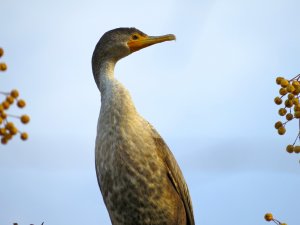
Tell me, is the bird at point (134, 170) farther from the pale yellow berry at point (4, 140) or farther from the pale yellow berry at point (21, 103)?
the pale yellow berry at point (4, 140)

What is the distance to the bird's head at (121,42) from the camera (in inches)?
230

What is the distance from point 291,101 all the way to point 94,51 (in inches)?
116

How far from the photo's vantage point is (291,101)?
341cm

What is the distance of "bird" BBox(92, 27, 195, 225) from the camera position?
16.5 feet

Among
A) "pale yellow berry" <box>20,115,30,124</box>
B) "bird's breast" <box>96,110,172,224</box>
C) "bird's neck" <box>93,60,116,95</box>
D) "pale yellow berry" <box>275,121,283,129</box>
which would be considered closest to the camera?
"pale yellow berry" <box>20,115,30,124</box>

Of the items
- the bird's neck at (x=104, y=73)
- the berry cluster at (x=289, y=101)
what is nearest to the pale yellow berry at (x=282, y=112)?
the berry cluster at (x=289, y=101)

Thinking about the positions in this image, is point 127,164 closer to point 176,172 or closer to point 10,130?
point 176,172

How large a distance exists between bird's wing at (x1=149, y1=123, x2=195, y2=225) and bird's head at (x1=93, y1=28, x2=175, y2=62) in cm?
89

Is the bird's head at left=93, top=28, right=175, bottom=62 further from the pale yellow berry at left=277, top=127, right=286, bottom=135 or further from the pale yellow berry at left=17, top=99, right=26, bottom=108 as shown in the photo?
the pale yellow berry at left=17, top=99, right=26, bottom=108

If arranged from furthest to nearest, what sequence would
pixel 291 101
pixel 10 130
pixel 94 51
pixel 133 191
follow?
pixel 94 51 < pixel 133 191 < pixel 291 101 < pixel 10 130

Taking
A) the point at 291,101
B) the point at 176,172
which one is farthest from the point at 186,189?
the point at 291,101

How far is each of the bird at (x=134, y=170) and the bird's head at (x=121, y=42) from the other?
46cm

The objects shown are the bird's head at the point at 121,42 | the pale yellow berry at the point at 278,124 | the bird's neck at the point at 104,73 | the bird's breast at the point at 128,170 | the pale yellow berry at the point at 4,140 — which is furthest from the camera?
the bird's head at the point at 121,42

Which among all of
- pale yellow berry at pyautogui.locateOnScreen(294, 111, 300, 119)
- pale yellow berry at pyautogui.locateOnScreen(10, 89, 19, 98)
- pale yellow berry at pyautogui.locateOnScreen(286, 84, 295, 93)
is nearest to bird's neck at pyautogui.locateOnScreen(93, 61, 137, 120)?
pale yellow berry at pyautogui.locateOnScreen(286, 84, 295, 93)
